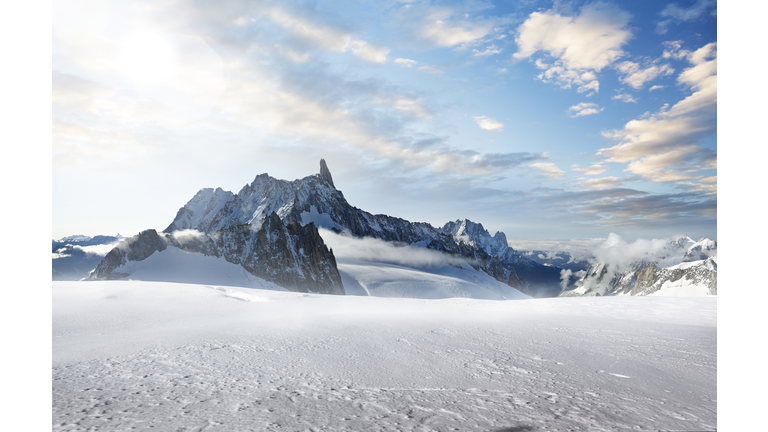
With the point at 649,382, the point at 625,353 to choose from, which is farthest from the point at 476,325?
the point at 649,382

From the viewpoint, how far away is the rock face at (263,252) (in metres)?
111

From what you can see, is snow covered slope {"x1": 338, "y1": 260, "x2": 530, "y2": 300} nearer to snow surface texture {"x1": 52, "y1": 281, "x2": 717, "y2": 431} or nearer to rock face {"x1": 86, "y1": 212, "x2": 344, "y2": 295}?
rock face {"x1": 86, "y1": 212, "x2": 344, "y2": 295}

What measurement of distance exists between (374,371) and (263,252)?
5103 inches

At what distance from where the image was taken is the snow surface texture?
11.1ft

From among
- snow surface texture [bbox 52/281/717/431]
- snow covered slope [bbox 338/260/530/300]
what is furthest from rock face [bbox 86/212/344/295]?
snow surface texture [bbox 52/281/717/431]

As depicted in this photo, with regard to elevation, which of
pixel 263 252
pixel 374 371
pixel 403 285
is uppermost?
pixel 374 371

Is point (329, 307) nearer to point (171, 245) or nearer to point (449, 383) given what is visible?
point (449, 383)

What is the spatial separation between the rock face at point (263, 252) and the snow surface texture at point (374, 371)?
12039 centimetres

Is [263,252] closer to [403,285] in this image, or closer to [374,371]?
[403,285]

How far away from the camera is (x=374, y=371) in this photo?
15.4ft

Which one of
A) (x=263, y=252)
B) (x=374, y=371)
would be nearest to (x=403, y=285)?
(x=263, y=252)

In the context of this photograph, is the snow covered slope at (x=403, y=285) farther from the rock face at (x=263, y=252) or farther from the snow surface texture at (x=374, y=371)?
the snow surface texture at (x=374, y=371)

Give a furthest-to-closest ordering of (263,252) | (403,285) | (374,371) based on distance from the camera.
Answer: (263,252) → (403,285) → (374,371)

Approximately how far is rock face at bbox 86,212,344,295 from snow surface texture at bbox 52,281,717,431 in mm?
120393
